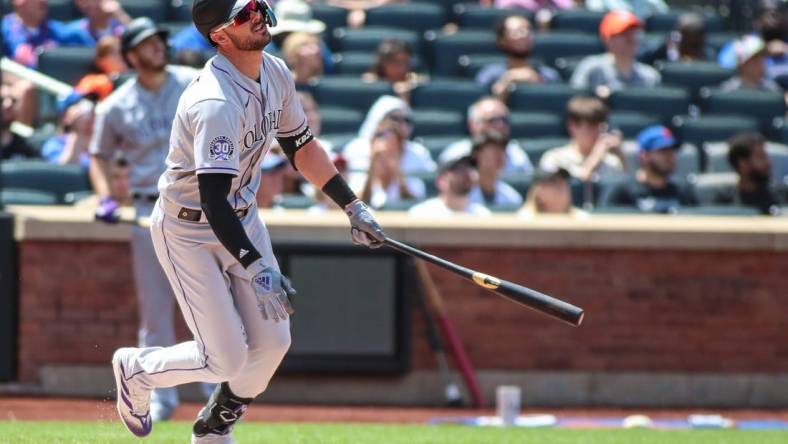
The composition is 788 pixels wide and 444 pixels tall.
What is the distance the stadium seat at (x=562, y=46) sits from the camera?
12406 millimetres

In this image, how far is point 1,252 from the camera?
888 cm

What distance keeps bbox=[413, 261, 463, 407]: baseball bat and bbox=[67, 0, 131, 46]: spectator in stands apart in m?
3.87

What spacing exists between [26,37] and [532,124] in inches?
168

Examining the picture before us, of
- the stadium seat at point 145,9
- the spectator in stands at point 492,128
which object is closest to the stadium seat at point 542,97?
the spectator in stands at point 492,128

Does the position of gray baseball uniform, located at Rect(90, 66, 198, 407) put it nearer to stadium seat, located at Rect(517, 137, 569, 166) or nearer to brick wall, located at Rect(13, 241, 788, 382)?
brick wall, located at Rect(13, 241, 788, 382)

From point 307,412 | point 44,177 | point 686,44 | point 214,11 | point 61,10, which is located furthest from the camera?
point 686,44

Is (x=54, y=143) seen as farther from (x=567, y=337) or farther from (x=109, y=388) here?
(x=567, y=337)

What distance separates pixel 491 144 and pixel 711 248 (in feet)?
5.40

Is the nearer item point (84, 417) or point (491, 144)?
point (84, 417)

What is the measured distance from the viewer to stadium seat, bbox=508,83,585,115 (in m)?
11.3

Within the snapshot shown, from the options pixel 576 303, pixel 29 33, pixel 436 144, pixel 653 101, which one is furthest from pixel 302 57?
pixel 576 303

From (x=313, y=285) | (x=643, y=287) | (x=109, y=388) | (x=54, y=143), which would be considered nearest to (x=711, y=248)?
(x=643, y=287)

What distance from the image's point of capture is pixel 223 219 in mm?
4805

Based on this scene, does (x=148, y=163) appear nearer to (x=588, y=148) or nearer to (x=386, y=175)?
(x=386, y=175)
